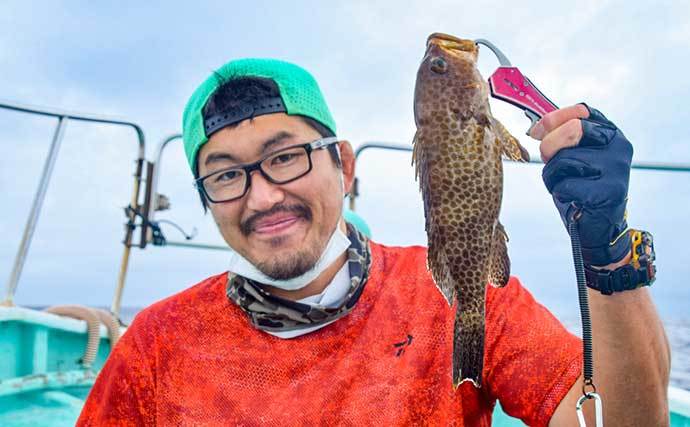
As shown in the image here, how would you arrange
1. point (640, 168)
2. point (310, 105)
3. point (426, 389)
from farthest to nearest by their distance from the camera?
point (640, 168) < point (310, 105) < point (426, 389)

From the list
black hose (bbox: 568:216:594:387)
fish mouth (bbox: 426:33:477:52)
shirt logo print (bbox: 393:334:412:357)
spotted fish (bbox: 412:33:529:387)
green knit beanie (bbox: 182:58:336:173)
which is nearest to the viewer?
black hose (bbox: 568:216:594:387)

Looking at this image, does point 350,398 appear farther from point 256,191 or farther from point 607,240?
point 607,240

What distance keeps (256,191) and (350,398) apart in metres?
0.96

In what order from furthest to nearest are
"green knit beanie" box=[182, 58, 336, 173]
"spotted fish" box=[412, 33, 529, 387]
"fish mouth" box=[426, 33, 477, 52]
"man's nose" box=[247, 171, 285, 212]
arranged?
1. "green knit beanie" box=[182, 58, 336, 173]
2. "man's nose" box=[247, 171, 285, 212]
3. "fish mouth" box=[426, 33, 477, 52]
4. "spotted fish" box=[412, 33, 529, 387]

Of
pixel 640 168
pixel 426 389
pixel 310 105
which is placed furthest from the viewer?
pixel 640 168

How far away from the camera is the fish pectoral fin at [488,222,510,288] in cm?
182

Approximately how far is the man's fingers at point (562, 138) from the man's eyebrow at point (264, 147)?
4.06ft

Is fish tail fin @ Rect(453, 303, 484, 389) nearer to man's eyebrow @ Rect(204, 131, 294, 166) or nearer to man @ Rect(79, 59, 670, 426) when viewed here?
man @ Rect(79, 59, 670, 426)

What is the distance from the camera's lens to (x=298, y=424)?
2.31 metres

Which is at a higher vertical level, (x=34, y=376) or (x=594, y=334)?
(x=594, y=334)

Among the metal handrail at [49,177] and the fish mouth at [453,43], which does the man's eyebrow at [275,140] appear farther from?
the metal handrail at [49,177]

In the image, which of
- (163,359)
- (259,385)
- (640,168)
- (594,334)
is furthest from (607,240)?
(640,168)

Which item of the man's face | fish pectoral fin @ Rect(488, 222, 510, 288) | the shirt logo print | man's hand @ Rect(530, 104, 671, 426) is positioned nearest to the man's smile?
the man's face

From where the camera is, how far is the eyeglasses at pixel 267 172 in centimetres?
254
